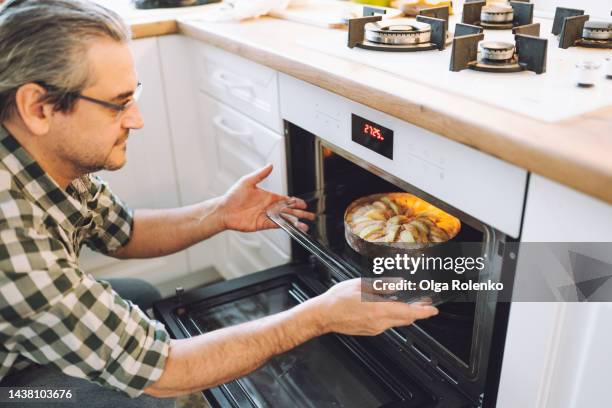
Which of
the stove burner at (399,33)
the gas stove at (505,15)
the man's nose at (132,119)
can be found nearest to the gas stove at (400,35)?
the stove burner at (399,33)

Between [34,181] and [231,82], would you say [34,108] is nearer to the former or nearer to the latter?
[34,181]

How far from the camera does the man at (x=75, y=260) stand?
808mm

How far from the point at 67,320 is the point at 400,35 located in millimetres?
751

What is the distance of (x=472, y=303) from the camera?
1015 millimetres

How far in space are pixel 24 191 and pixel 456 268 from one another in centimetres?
68

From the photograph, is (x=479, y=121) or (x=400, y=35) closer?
(x=479, y=121)

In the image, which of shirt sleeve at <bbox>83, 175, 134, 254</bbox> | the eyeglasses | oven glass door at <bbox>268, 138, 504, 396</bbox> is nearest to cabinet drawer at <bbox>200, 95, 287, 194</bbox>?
oven glass door at <bbox>268, 138, 504, 396</bbox>

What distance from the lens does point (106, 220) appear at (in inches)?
48.9

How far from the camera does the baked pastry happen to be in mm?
1034

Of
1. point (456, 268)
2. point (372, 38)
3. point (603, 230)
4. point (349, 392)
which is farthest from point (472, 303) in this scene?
point (372, 38)

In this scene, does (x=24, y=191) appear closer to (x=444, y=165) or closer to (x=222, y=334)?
(x=222, y=334)

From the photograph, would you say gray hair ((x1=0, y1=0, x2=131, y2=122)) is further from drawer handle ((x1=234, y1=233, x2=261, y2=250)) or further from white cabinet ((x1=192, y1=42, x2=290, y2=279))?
drawer handle ((x1=234, y1=233, x2=261, y2=250))

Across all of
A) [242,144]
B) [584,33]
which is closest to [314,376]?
[242,144]

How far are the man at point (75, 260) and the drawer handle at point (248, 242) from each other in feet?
2.11
